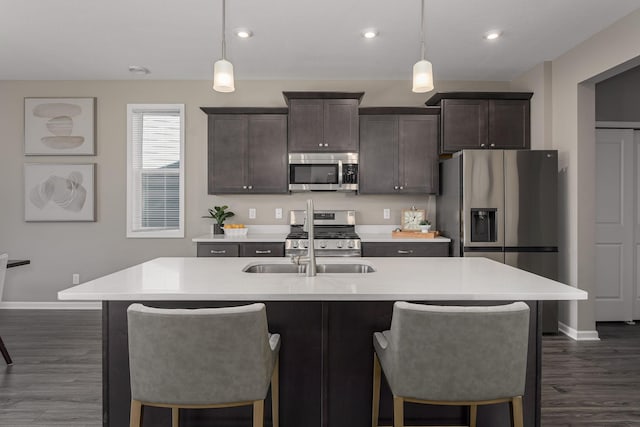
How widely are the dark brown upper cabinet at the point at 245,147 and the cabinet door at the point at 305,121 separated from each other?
118 mm

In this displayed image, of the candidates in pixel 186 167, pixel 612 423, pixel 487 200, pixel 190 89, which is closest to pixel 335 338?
pixel 612 423

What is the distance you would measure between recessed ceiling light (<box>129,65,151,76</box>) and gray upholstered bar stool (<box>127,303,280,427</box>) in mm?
3761

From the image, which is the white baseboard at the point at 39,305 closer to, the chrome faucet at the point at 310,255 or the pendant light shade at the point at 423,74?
the chrome faucet at the point at 310,255

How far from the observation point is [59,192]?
489 centimetres

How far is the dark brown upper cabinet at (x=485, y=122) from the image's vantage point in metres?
4.50

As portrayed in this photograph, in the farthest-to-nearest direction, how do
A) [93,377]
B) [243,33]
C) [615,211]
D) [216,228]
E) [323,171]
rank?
1. [216,228]
2. [323,171]
3. [615,211]
4. [243,33]
5. [93,377]

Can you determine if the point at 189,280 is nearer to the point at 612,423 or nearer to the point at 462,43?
the point at 612,423

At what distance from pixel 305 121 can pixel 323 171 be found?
565 mm

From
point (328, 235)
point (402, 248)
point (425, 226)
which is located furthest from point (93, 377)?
point (425, 226)

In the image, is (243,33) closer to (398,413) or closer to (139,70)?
(139,70)

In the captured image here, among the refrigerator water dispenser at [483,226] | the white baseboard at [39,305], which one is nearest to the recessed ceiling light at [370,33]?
the refrigerator water dispenser at [483,226]

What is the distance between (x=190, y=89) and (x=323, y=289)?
3884 millimetres

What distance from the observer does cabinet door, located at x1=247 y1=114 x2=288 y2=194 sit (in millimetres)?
4609

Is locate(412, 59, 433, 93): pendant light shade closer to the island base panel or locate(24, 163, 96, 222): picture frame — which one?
the island base panel
